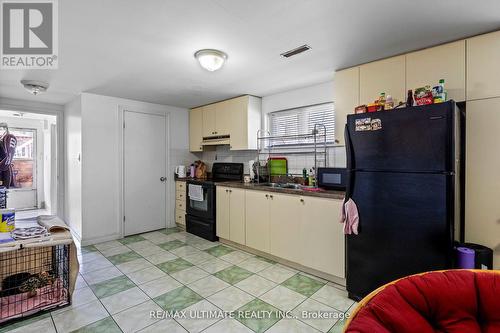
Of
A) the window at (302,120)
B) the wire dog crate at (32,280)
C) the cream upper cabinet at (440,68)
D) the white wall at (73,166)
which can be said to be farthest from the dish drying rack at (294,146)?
the white wall at (73,166)

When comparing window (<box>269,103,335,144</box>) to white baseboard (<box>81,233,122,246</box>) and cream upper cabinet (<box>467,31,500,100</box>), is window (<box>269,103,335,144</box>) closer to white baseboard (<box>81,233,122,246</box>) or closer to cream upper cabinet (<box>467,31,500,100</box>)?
cream upper cabinet (<box>467,31,500,100</box>)

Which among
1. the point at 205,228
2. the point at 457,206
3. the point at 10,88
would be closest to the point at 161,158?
the point at 205,228

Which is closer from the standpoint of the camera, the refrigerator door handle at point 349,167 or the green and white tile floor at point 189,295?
the green and white tile floor at point 189,295

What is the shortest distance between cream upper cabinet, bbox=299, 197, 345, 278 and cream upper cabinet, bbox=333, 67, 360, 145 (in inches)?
28.5

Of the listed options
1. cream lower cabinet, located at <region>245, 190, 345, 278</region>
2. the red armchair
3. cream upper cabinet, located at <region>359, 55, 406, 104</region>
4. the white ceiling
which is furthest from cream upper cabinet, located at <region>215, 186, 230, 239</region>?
the red armchair

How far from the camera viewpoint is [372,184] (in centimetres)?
200

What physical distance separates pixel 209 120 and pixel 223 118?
1.27 ft

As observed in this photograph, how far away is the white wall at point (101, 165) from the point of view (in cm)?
362

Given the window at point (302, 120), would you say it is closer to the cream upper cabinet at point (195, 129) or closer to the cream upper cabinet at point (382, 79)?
the cream upper cabinet at point (382, 79)

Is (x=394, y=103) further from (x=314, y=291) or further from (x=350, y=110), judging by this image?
(x=314, y=291)

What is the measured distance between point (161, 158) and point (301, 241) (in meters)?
2.91

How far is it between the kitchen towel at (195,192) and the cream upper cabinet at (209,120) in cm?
94

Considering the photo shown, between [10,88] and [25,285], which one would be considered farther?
[10,88]

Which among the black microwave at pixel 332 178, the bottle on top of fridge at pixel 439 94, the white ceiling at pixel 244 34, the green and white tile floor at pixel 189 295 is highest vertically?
the white ceiling at pixel 244 34
